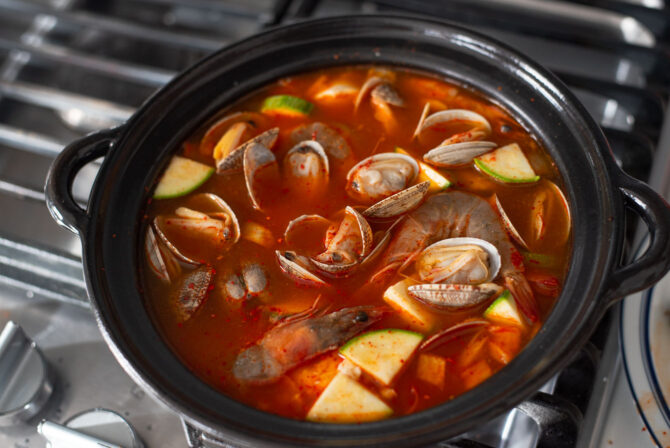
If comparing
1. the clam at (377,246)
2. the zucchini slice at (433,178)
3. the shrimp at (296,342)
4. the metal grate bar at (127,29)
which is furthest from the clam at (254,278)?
the metal grate bar at (127,29)

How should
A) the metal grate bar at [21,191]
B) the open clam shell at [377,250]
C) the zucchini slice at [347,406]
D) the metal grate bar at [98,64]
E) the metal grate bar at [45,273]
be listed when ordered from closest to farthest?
the zucchini slice at [347,406] < the open clam shell at [377,250] < the metal grate bar at [45,273] < the metal grate bar at [21,191] < the metal grate bar at [98,64]

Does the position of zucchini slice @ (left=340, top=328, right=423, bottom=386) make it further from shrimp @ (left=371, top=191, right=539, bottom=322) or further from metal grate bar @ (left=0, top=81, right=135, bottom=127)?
metal grate bar @ (left=0, top=81, right=135, bottom=127)

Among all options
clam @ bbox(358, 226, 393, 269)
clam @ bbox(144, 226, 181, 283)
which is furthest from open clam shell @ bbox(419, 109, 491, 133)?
clam @ bbox(144, 226, 181, 283)

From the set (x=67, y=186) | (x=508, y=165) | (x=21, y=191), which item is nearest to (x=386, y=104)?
(x=508, y=165)

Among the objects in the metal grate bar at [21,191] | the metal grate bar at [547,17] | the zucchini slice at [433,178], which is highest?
the metal grate bar at [547,17]

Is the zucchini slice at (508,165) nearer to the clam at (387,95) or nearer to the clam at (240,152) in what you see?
the clam at (387,95)

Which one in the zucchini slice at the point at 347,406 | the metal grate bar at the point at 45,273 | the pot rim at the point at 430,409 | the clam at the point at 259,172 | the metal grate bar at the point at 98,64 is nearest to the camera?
the pot rim at the point at 430,409

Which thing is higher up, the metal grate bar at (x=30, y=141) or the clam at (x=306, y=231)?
the clam at (x=306, y=231)
